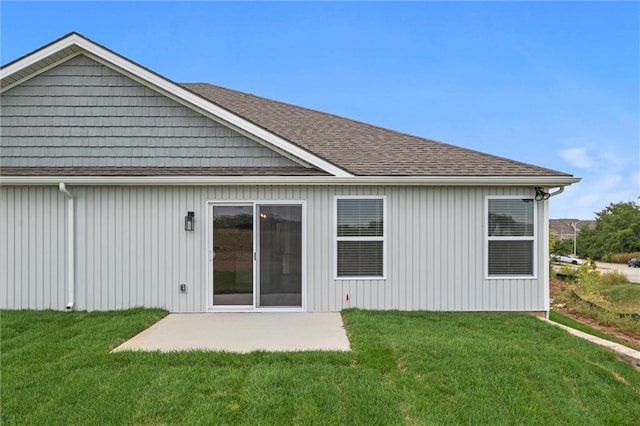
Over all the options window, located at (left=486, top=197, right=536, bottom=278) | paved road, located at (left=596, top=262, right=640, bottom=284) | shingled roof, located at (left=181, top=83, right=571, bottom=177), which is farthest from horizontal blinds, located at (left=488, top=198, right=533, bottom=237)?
paved road, located at (left=596, top=262, right=640, bottom=284)

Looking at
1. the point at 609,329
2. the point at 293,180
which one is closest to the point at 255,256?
the point at 293,180

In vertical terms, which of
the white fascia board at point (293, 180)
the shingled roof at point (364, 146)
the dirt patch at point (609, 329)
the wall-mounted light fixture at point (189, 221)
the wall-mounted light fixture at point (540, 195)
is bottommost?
the dirt patch at point (609, 329)

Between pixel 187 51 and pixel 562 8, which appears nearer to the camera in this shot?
pixel 562 8

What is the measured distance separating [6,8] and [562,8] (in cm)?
1407

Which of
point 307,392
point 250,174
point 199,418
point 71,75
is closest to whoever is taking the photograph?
point 199,418

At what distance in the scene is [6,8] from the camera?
7.24m

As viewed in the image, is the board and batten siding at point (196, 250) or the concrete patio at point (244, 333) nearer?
the concrete patio at point (244, 333)

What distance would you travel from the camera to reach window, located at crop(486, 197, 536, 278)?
286 inches

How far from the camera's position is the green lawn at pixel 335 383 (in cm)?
343

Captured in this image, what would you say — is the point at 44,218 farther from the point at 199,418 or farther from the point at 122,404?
the point at 199,418

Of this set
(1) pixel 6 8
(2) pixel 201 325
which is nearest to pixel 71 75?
(1) pixel 6 8

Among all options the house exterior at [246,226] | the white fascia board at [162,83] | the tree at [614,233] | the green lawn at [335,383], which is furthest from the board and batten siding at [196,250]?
the tree at [614,233]

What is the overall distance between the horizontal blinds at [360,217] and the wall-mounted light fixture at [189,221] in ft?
8.82

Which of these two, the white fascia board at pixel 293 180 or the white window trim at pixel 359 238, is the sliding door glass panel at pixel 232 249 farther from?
the white window trim at pixel 359 238
